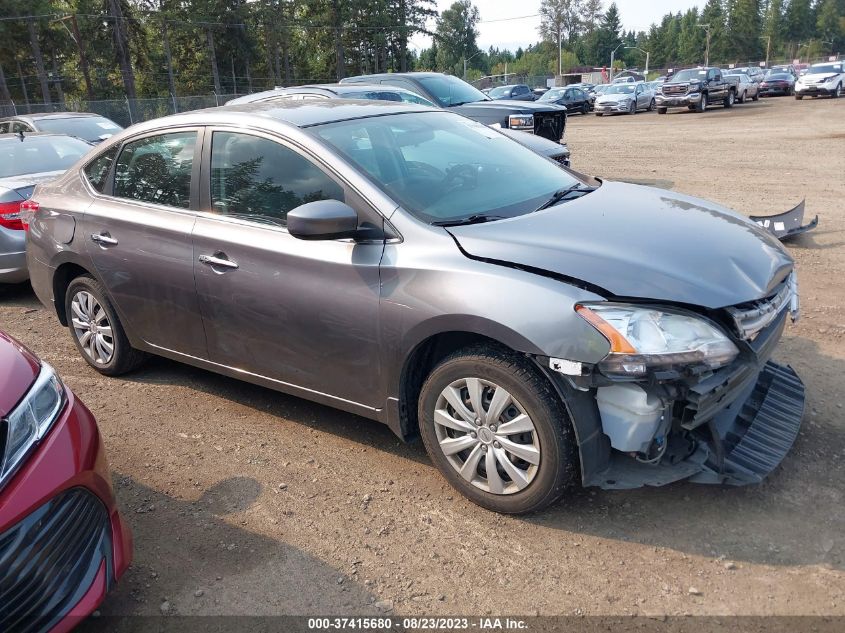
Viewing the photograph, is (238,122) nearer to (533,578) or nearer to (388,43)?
(533,578)

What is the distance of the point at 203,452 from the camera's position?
391 cm

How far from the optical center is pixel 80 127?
38.6 feet

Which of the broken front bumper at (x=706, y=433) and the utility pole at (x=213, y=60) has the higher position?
the utility pole at (x=213, y=60)

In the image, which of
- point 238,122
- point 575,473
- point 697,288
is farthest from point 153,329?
point 697,288

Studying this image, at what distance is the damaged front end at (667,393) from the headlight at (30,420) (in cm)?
188

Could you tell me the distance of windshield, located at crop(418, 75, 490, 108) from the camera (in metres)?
11.6

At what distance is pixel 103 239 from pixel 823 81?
3885 centimetres

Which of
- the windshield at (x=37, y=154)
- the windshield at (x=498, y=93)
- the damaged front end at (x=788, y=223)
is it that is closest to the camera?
the damaged front end at (x=788, y=223)

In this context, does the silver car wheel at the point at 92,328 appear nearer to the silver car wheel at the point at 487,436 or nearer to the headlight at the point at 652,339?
the silver car wheel at the point at 487,436

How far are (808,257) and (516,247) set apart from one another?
480cm

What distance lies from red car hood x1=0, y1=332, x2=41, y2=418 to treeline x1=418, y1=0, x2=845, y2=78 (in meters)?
111

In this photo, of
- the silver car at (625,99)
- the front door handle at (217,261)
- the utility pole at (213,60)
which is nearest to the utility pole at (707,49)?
the utility pole at (213,60)

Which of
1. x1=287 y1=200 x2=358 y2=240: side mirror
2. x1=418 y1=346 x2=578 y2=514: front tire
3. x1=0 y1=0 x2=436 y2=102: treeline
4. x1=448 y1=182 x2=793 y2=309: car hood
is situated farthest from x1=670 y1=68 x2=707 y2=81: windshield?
x1=0 y1=0 x2=436 y2=102: treeline

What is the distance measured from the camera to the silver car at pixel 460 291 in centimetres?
281
